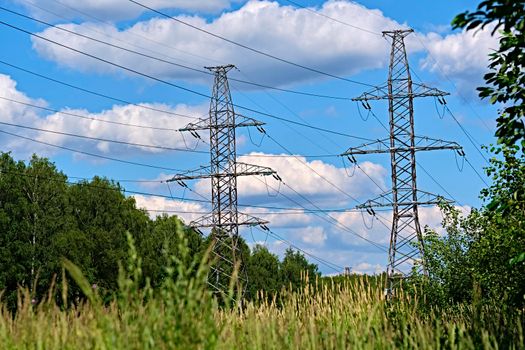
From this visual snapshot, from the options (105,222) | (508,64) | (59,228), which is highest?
(105,222)

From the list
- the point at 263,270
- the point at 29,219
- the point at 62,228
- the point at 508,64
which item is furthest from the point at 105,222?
the point at 508,64

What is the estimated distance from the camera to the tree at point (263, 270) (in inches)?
3984

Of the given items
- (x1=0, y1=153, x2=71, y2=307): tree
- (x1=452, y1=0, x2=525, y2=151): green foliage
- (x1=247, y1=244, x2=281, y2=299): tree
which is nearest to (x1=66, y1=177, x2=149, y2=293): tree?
(x1=0, y1=153, x2=71, y2=307): tree

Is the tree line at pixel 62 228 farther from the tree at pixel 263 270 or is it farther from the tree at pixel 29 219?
the tree at pixel 263 270

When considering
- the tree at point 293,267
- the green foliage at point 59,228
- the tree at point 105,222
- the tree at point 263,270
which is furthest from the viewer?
the tree at point 293,267

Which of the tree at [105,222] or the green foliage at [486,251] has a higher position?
the tree at [105,222]

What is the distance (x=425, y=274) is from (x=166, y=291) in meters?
24.4

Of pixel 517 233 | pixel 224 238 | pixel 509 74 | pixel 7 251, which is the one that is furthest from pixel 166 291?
pixel 7 251

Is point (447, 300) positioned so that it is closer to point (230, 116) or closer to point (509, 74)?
point (509, 74)

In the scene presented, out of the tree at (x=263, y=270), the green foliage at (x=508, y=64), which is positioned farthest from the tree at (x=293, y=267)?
the green foliage at (x=508, y=64)

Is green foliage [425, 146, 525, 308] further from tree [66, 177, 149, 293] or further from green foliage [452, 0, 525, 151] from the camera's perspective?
tree [66, 177, 149, 293]

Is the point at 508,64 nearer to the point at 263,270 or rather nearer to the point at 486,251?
the point at 486,251

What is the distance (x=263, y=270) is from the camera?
10631 cm

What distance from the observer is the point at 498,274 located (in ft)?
75.6
